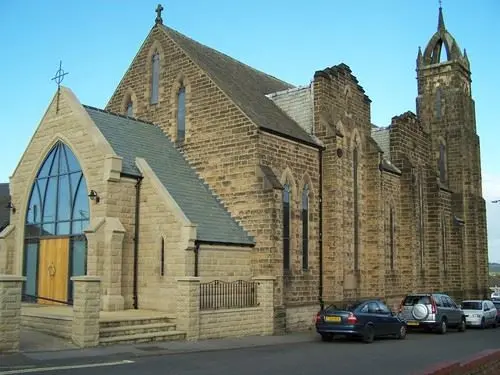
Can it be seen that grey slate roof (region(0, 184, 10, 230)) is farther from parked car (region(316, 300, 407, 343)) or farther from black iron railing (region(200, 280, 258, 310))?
parked car (region(316, 300, 407, 343))

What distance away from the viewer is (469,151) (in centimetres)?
4078

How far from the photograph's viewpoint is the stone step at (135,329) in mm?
15055

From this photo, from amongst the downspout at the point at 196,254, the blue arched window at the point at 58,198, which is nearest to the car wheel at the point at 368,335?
Result: the downspout at the point at 196,254

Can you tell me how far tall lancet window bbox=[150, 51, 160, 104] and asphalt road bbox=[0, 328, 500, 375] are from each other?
13276 millimetres

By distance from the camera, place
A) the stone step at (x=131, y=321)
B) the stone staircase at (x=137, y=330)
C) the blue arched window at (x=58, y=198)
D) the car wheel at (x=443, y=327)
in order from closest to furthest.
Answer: the stone staircase at (x=137, y=330), the stone step at (x=131, y=321), the blue arched window at (x=58, y=198), the car wheel at (x=443, y=327)

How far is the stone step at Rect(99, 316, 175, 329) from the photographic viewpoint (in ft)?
50.5

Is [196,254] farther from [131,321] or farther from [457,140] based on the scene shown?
[457,140]

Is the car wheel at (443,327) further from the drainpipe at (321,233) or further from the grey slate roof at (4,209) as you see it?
the grey slate roof at (4,209)

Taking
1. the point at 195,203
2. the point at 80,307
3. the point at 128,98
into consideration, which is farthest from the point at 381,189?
the point at 80,307

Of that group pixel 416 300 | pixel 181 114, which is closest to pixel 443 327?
pixel 416 300

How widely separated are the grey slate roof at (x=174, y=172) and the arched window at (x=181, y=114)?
702 millimetres

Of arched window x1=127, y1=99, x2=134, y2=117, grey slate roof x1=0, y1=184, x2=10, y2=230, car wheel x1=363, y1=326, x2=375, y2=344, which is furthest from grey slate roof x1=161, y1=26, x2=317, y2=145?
grey slate roof x1=0, y1=184, x2=10, y2=230

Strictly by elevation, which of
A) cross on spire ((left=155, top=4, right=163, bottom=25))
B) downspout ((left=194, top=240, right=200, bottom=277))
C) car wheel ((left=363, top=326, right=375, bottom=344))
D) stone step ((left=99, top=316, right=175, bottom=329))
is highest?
cross on spire ((left=155, top=4, right=163, bottom=25))

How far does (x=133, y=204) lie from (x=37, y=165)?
5076 millimetres
